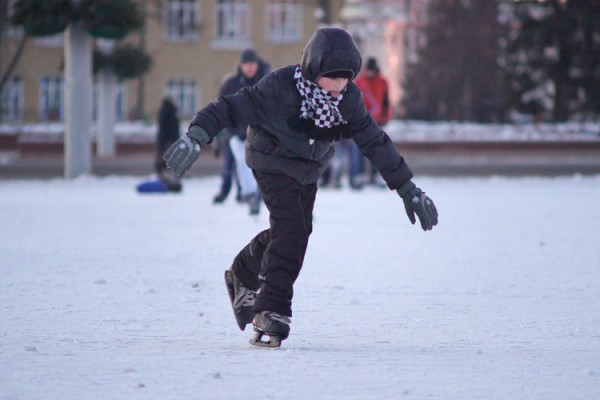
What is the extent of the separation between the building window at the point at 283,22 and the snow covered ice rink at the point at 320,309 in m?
35.7

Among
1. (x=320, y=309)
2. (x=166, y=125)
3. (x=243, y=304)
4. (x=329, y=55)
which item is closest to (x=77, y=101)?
(x=166, y=125)

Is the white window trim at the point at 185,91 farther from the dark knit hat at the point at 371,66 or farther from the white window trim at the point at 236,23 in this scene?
the dark knit hat at the point at 371,66

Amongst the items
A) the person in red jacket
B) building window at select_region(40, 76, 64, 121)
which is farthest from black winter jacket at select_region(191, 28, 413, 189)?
building window at select_region(40, 76, 64, 121)

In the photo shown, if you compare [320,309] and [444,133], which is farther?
[444,133]

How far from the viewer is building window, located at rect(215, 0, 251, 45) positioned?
2008 inches

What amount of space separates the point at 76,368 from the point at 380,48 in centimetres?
9701

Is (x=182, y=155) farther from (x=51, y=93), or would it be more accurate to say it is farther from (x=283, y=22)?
(x=283, y=22)

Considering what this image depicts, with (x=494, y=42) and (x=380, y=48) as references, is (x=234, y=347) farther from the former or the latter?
(x=380, y=48)

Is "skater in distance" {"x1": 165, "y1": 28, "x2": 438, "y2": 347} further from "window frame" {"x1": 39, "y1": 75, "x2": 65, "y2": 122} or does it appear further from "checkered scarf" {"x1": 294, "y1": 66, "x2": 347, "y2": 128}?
"window frame" {"x1": 39, "y1": 75, "x2": 65, "y2": 122}

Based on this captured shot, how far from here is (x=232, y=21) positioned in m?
51.2

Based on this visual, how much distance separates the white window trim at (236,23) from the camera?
50875mm

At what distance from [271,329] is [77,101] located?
15232 mm

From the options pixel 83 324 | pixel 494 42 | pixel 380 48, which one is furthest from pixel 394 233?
pixel 380 48

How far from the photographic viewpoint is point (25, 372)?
6035 mm
